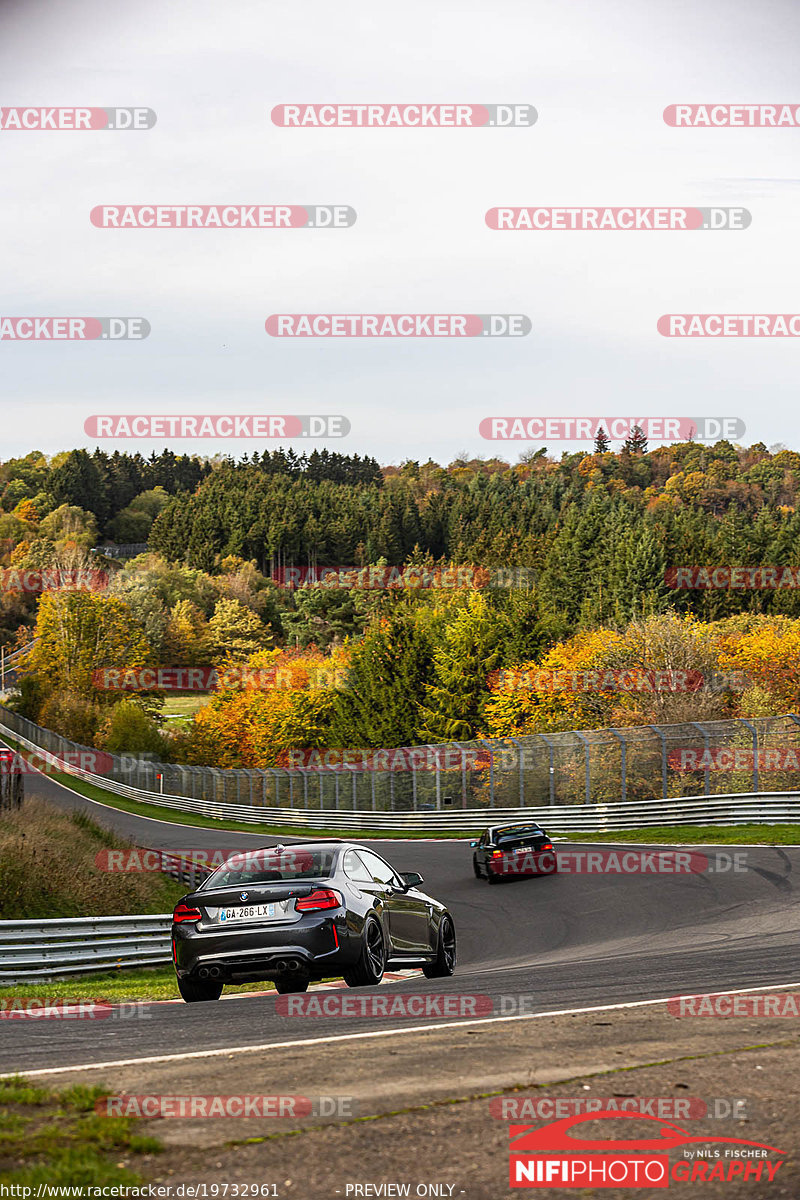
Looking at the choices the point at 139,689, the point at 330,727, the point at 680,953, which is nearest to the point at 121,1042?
the point at 680,953

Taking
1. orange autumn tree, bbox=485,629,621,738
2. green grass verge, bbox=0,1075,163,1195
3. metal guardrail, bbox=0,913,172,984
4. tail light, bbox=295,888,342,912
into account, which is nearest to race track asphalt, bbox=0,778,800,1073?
tail light, bbox=295,888,342,912

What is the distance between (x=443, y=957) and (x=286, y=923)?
9.73 feet

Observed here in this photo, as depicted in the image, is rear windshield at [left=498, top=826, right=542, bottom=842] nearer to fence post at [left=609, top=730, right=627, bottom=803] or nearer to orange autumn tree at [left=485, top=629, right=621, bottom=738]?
fence post at [left=609, top=730, right=627, bottom=803]

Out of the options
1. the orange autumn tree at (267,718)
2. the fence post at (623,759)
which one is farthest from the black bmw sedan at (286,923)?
the orange autumn tree at (267,718)

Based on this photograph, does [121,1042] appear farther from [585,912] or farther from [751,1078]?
[585,912]

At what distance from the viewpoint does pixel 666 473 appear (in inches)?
7062

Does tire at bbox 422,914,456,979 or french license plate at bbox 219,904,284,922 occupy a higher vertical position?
french license plate at bbox 219,904,284,922

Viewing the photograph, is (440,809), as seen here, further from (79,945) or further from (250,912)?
(250,912)

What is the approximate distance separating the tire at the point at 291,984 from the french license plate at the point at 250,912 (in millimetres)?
554

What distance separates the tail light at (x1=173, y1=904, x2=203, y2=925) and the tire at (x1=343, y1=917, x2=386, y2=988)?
4.58 ft

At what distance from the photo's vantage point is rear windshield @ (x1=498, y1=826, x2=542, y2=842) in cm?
2686

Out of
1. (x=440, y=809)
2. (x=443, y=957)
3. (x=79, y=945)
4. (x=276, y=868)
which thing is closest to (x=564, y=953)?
(x=443, y=957)

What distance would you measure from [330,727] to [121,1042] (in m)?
79.1

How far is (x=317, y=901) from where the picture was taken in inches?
414
